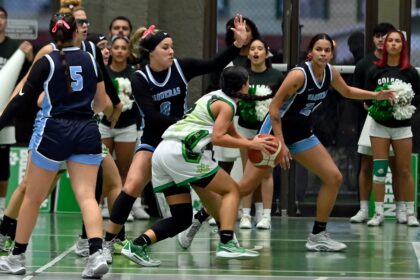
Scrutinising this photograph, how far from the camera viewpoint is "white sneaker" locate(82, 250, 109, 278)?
937 cm

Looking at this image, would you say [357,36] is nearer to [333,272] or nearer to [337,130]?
[337,130]

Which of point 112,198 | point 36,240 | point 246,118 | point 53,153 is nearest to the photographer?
point 53,153

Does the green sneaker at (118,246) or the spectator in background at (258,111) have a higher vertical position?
the spectator in background at (258,111)

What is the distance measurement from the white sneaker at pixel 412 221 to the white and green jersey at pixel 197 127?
4.56 meters

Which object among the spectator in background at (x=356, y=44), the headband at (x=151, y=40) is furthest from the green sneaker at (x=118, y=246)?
the spectator in background at (x=356, y=44)

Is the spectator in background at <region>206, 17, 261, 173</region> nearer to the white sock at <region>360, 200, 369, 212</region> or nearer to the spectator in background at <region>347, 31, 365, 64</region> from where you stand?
the spectator in background at <region>347, 31, 365, 64</region>

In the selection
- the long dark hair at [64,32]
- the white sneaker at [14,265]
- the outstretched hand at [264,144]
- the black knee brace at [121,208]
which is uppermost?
the long dark hair at [64,32]

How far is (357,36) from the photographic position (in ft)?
51.0

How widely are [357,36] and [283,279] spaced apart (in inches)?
253

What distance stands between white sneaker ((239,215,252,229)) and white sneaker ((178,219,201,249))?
207cm

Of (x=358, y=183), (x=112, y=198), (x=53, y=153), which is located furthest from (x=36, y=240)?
(x=358, y=183)

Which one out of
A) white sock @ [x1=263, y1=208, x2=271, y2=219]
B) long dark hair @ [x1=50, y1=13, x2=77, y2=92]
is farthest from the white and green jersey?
white sock @ [x1=263, y1=208, x2=271, y2=219]

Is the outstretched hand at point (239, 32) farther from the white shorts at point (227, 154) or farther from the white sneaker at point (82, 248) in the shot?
the white shorts at point (227, 154)

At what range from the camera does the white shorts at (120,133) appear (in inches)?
555
